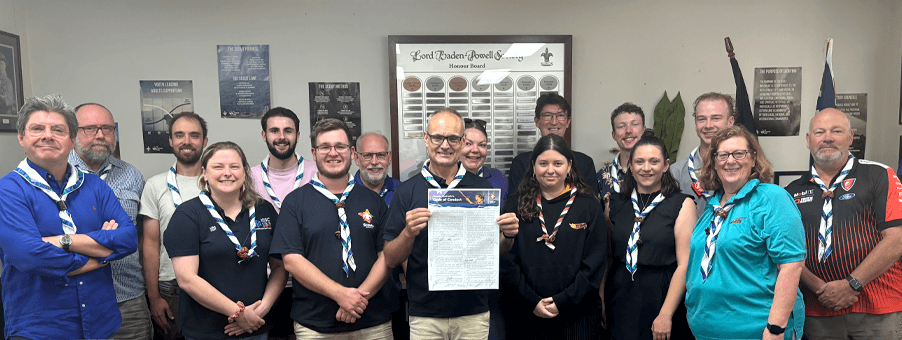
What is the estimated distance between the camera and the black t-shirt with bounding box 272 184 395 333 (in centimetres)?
232

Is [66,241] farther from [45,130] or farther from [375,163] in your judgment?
[375,163]

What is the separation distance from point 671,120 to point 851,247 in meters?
1.63

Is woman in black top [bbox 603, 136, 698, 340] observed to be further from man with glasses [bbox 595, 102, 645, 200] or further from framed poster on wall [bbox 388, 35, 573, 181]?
framed poster on wall [bbox 388, 35, 573, 181]

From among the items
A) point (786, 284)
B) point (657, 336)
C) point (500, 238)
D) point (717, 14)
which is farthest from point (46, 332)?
point (717, 14)

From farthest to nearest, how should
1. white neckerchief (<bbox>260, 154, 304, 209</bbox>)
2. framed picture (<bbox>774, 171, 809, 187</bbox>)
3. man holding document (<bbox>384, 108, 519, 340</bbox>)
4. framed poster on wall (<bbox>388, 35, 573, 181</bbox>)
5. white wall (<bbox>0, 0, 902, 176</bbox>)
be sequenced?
framed picture (<bbox>774, 171, 809, 187</bbox>), framed poster on wall (<bbox>388, 35, 573, 181</bbox>), white wall (<bbox>0, 0, 902, 176</bbox>), white neckerchief (<bbox>260, 154, 304, 209</bbox>), man holding document (<bbox>384, 108, 519, 340</bbox>)

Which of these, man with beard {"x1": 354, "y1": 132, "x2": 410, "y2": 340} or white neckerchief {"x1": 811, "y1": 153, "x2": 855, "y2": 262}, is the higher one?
man with beard {"x1": 354, "y1": 132, "x2": 410, "y2": 340}

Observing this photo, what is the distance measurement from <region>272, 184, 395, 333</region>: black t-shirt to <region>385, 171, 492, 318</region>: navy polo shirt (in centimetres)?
17

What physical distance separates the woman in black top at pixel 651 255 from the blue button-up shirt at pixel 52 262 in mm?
2501

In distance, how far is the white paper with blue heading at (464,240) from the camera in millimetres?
2180

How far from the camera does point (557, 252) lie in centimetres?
245

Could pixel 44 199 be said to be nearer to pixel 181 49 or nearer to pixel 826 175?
pixel 181 49

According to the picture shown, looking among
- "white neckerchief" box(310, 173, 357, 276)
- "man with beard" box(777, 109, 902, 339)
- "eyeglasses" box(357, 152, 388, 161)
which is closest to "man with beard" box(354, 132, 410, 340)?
"eyeglasses" box(357, 152, 388, 161)

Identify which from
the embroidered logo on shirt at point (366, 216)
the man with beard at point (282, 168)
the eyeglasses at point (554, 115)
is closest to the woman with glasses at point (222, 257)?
the embroidered logo on shirt at point (366, 216)

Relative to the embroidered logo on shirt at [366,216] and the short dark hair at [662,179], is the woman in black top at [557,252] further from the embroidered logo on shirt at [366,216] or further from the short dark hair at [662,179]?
the embroidered logo on shirt at [366,216]
